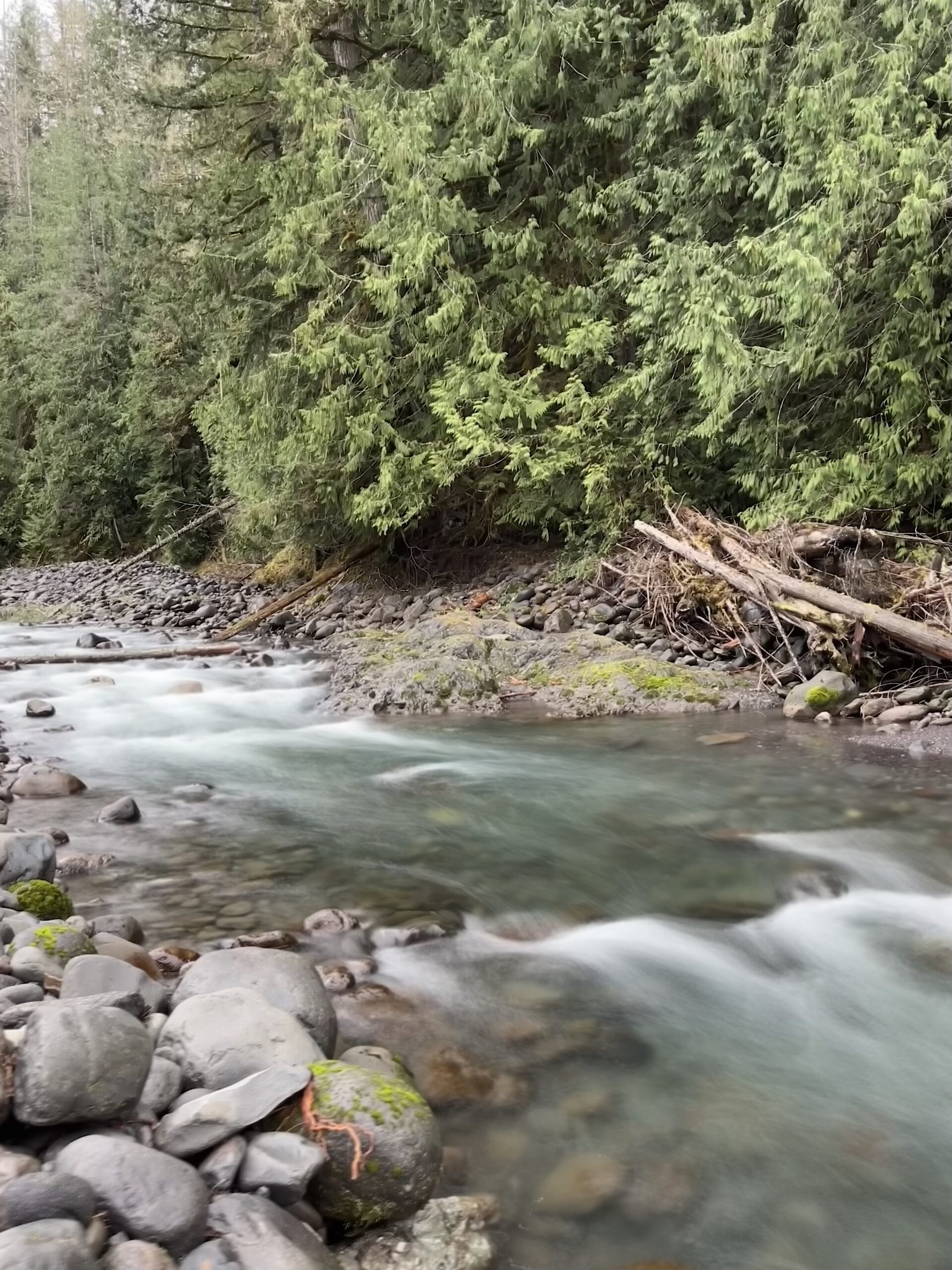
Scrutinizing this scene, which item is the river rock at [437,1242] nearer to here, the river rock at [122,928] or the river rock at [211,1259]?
the river rock at [211,1259]

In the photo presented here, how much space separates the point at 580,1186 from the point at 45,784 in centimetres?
488

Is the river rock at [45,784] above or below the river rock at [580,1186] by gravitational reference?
above

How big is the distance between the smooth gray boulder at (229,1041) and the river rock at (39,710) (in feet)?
22.6

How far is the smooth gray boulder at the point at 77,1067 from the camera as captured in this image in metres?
2.34

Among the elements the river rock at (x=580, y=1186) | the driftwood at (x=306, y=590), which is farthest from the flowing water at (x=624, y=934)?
the driftwood at (x=306, y=590)

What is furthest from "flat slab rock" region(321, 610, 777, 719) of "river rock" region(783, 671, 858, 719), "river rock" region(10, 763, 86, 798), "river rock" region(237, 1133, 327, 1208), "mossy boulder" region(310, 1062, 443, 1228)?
"river rock" region(237, 1133, 327, 1208)

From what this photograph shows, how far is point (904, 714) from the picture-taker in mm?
7828

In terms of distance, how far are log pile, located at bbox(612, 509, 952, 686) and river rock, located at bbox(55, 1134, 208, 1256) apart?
7.27 meters

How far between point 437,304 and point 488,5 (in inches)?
155

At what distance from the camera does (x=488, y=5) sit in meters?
12.5

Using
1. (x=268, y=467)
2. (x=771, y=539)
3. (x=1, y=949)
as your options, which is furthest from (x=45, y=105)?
(x=1, y=949)

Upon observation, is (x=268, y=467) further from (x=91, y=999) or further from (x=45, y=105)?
(x=45, y=105)

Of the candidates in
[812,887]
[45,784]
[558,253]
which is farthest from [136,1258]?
[558,253]

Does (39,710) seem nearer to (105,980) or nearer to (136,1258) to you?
(105,980)
